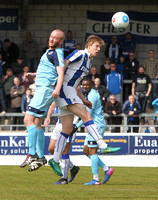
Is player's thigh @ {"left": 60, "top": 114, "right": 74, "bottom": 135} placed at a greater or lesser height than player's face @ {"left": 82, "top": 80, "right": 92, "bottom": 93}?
lesser

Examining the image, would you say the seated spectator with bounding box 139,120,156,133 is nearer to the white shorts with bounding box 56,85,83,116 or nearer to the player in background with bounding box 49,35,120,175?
the player in background with bounding box 49,35,120,175

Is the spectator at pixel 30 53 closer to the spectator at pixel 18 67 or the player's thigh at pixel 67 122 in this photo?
the spectator at pixel 18 67

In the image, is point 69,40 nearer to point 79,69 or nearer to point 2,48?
point 2,48

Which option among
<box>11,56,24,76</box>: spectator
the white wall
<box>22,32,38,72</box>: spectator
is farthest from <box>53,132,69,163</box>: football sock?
the white wall

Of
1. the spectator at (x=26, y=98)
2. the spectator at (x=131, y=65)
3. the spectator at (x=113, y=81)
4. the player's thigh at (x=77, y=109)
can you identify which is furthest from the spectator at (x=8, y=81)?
the player's thigh at (x=77, y=109)

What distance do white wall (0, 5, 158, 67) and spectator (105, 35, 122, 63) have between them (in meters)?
2.66

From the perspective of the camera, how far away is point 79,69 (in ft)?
27.2

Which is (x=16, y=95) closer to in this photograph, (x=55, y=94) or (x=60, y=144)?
(x=60, y=144)

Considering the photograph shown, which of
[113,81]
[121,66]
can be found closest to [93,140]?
[113,81]

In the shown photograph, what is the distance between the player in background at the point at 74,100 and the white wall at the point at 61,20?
616 inches

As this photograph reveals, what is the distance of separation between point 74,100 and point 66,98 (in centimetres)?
13

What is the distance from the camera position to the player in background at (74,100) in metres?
8.16

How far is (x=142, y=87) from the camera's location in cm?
1992

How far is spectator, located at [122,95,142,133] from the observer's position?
61.1ft
